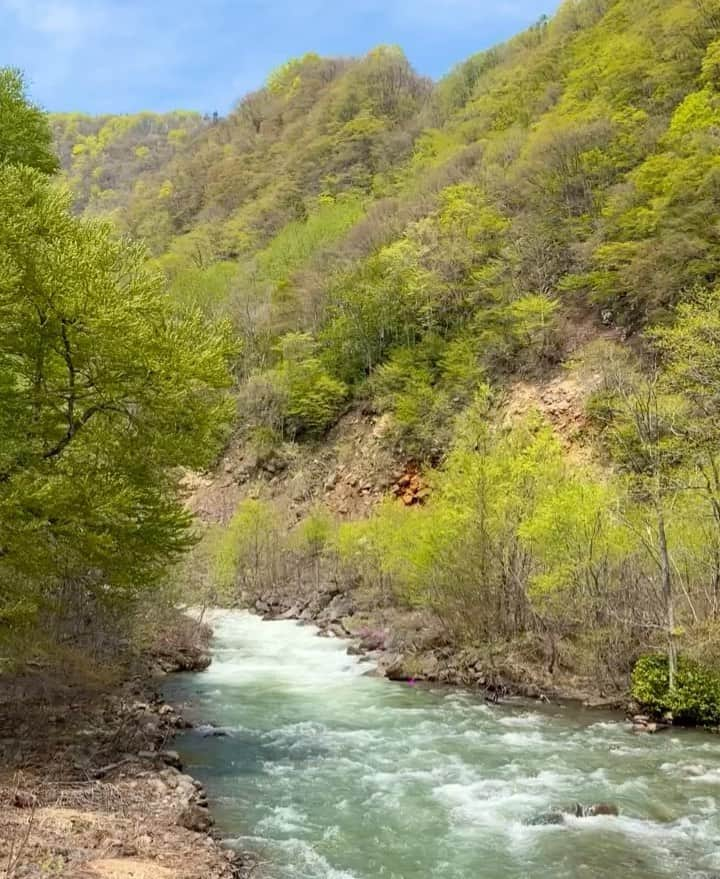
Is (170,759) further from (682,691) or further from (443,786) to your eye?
(682,691)

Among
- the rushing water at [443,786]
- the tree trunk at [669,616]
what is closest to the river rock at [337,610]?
the rushing water at [443,786]

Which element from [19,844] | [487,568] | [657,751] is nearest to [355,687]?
[487,568]

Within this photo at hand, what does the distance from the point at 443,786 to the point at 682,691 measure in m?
7.15

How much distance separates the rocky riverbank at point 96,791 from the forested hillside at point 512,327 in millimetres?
8518

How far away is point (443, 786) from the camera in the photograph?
13508 millimetres

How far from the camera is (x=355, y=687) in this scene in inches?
895

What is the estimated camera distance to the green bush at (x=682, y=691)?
17.0 m

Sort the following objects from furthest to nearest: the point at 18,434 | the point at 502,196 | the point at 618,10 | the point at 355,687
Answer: the point at 618,10
the point at 502,196
the point at 355,687
the point at 18,434

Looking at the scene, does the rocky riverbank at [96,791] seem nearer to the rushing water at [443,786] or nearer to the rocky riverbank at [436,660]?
the rushing water at [443,786]

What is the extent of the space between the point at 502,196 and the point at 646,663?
44.3 m

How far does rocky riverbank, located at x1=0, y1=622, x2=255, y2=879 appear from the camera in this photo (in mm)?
8375

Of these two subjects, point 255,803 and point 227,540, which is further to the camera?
point 227,540

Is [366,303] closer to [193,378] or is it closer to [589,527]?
[589,527]

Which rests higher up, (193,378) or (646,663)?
(193,378)
